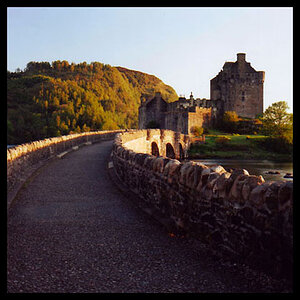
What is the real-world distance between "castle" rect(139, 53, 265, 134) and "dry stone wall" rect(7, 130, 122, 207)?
4617 cm

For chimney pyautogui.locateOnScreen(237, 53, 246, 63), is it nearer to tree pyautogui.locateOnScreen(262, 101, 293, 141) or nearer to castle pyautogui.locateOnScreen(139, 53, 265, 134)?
castle pyautogui.locateOnScreen(139, 53, 265, 134)

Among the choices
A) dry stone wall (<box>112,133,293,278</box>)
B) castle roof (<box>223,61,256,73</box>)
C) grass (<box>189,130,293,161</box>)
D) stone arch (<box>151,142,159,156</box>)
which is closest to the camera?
dry stone wall (<box>112,133,293,278</box>)

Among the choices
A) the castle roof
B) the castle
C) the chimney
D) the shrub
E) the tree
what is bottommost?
the shrub

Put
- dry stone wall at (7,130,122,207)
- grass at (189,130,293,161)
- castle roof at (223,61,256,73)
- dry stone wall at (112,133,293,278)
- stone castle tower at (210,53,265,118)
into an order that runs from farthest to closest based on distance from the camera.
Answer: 1. castle roof at (223,61,256,73)
2. stone castle tower at (210,53,265,118)
3. grass at (189,130,293,161)
4. dry stone wall at (7,130,122,207)
5. dry stone wall at (112,133,293,278)

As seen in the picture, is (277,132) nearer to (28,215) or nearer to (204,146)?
(204,146)

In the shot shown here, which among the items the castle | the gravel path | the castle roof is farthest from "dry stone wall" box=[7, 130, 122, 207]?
the castle roof

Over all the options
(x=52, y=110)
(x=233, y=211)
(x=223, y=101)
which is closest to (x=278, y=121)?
(x=223, y=101)

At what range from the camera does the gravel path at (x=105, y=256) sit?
394 centimetres

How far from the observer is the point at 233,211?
4.28 m

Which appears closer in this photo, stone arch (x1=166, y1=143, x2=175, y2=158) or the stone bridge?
the stone bridge

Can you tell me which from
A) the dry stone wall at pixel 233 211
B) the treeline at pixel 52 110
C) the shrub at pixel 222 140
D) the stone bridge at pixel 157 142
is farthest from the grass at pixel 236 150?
the dry stone wall at pixel 233 211

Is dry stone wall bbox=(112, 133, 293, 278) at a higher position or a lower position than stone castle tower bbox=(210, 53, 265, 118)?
lower

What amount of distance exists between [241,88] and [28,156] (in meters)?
67.5

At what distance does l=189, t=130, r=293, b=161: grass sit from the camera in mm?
50472
